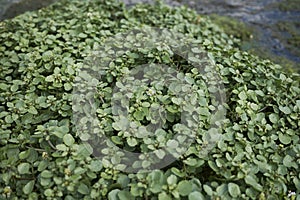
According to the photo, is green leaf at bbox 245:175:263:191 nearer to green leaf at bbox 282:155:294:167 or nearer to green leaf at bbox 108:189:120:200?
green leaf at bbox 282:155:294:167

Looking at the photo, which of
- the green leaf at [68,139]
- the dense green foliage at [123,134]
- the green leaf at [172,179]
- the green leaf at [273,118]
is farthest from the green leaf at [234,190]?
the green leaf at [68,139]

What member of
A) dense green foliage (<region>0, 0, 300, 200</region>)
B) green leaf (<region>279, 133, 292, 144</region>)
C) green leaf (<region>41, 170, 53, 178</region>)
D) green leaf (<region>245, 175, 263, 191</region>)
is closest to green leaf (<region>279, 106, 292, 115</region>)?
dense green foliage (<region>0, 0, 300, 200</region>)

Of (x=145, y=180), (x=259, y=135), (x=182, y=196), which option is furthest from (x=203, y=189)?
(x=259, y=135)

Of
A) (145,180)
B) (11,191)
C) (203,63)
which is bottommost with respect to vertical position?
(11,191)

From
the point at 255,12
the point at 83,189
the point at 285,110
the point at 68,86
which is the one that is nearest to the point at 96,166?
the point at 83,189

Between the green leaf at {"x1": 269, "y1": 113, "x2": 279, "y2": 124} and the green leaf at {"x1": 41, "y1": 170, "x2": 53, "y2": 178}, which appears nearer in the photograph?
the green leaf at {"x1": 41, "y1": 170, "x2": 53, "y2": 178}

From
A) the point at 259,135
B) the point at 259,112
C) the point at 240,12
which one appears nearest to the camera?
the point at 259,135

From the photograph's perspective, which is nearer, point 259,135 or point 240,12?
point 259,135

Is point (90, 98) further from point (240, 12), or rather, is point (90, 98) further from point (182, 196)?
point (240, 12)
